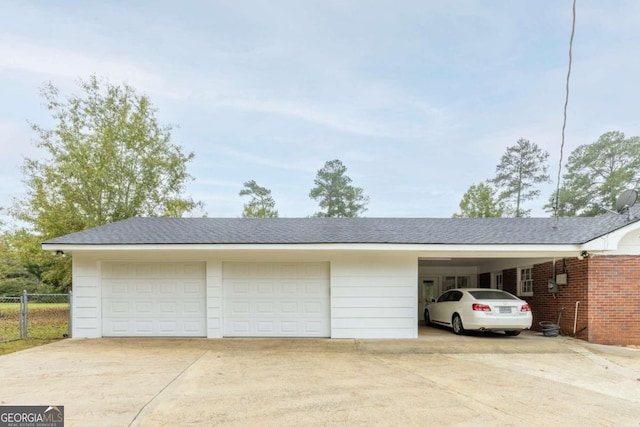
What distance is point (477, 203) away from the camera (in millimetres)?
32375

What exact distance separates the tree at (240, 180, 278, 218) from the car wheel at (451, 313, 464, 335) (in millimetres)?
29843

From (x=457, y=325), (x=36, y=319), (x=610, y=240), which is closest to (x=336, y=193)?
(x=36, y=319)

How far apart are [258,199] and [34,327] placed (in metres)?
28.2

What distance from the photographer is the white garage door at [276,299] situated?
36.2ft

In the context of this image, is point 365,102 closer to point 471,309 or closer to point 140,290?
point 471,309

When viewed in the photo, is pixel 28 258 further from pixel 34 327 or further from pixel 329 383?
pixel 329 383

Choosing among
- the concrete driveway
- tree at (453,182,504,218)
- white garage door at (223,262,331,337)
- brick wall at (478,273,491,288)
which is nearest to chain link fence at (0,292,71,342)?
the concrete driveway

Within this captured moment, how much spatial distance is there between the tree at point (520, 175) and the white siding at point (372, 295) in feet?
95.5

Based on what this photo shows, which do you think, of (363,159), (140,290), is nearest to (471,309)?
(140,290)

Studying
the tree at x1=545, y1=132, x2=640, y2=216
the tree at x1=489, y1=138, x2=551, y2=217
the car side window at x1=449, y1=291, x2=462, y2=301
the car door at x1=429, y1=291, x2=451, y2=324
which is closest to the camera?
the car side window at x1=449, y1=291, x2=462, y2=301

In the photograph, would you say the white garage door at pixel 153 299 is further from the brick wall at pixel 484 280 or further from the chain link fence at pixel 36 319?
the brick wall at pixel 484 280

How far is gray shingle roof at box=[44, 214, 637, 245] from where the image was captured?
10.4 m

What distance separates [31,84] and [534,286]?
22997mm

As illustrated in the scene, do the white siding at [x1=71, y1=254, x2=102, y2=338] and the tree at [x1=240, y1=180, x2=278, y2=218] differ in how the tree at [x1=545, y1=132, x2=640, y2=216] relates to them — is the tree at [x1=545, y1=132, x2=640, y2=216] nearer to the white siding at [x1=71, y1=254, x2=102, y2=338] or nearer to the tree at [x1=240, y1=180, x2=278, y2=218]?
the tree at [x1=240, y1=180, x2=278, y2=218]
